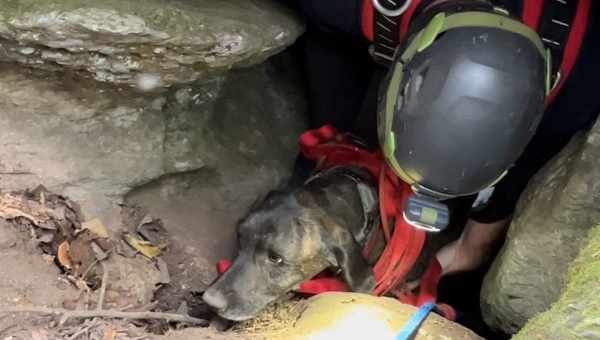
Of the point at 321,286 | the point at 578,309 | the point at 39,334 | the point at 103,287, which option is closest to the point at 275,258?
the point at 321,286

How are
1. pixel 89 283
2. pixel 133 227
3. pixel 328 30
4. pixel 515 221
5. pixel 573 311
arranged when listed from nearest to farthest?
pixel 573 311, pixel 89 283, pixel 515 221, pixel 133 227, pixel 328 30

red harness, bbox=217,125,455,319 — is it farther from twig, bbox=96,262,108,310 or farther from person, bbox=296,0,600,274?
twig, bbox=96,262,108,310

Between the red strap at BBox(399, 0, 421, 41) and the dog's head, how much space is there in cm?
61

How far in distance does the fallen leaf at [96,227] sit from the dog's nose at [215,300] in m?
0.41

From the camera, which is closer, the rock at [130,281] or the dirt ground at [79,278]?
the dirt ground at [79,278]

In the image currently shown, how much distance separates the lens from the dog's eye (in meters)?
2.35

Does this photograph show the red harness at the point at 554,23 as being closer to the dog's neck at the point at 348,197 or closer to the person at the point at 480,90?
the person at the point at 480,90

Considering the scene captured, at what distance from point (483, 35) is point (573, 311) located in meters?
0.84

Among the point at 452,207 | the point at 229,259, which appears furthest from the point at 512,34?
the point at 229,259

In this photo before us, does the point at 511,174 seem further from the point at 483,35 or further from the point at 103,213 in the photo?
the point at 103,213

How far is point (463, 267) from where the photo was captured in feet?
9.25

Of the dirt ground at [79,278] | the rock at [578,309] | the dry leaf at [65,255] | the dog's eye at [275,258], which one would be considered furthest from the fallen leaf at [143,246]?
the rock at [578,309]

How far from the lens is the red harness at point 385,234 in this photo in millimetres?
2453

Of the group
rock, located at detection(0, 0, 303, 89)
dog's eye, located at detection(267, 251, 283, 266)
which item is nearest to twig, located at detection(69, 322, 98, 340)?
dog's eye, located at detection(267, 251, 283, 266)
